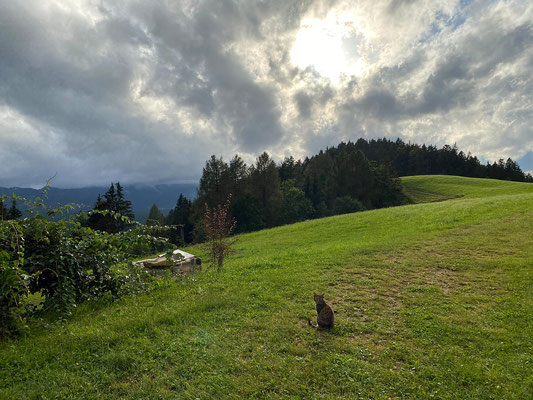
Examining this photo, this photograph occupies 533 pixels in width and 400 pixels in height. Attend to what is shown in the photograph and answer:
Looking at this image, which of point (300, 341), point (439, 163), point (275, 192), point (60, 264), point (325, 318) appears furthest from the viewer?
point (439, 163)

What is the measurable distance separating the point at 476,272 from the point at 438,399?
6248 mm

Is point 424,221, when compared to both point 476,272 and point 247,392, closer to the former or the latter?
point 476,272

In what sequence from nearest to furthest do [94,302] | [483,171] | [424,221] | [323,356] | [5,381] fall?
[5,381], [323,356], [94,302], [424,221], [483,171]

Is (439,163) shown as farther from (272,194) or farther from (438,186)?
(272,194)

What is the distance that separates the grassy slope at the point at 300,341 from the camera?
3746 mm

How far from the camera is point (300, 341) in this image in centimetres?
481

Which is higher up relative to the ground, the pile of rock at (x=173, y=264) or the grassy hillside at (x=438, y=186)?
the grassy hillside at (x=438, y=186)

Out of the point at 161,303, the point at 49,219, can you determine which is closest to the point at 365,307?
the point at 161,303

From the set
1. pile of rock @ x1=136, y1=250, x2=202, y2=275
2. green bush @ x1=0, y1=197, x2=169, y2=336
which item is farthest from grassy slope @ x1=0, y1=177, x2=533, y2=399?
pile of rock @ x1=136, y1=250, x2=202, y2=275

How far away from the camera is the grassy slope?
375 cm

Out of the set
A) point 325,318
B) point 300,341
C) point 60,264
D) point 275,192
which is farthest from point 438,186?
point 60,264

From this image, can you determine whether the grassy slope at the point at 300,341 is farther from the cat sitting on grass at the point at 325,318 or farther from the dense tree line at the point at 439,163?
the dense tree line at the point at 439,163

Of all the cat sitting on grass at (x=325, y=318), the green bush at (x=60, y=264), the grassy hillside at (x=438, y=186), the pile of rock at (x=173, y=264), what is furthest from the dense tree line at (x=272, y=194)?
the cat sitting on grass at (x=325, y=318)

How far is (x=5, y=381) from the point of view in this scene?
150 inches
